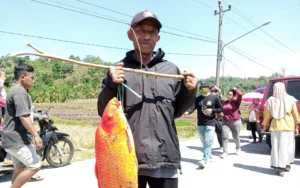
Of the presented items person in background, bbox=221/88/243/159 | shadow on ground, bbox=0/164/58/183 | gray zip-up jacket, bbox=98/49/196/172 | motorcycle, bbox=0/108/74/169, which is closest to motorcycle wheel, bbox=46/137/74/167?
motorcycle, bbox=0/108/74/169

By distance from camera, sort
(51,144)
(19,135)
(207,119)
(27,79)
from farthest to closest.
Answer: (207,119), (51,144), (27,79), (19,135)

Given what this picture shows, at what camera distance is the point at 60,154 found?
20.3ft

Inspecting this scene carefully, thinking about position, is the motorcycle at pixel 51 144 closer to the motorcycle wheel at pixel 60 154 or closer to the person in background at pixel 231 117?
the motorcycle wheel at pixel 60 154

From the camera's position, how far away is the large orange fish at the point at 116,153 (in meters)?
1.63

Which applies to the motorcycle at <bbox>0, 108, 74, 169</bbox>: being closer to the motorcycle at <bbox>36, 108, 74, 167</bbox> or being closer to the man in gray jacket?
the motorcycle at <bbox>36, 108, 74, 167</bbox>

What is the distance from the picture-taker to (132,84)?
1938 millimetres

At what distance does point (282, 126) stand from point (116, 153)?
196 inches

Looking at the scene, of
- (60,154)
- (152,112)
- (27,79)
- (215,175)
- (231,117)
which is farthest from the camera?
(231,117)

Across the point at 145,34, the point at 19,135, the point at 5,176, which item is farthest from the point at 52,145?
the point at 145,34

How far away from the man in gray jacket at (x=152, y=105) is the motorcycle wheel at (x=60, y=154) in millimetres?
4624

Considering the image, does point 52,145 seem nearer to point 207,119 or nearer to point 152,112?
point 207,119

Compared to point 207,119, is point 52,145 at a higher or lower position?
lower

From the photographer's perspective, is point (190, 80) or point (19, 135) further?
point (19, 135)

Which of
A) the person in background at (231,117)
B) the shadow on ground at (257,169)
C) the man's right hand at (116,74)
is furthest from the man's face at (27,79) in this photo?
the person in background at (231,117)
